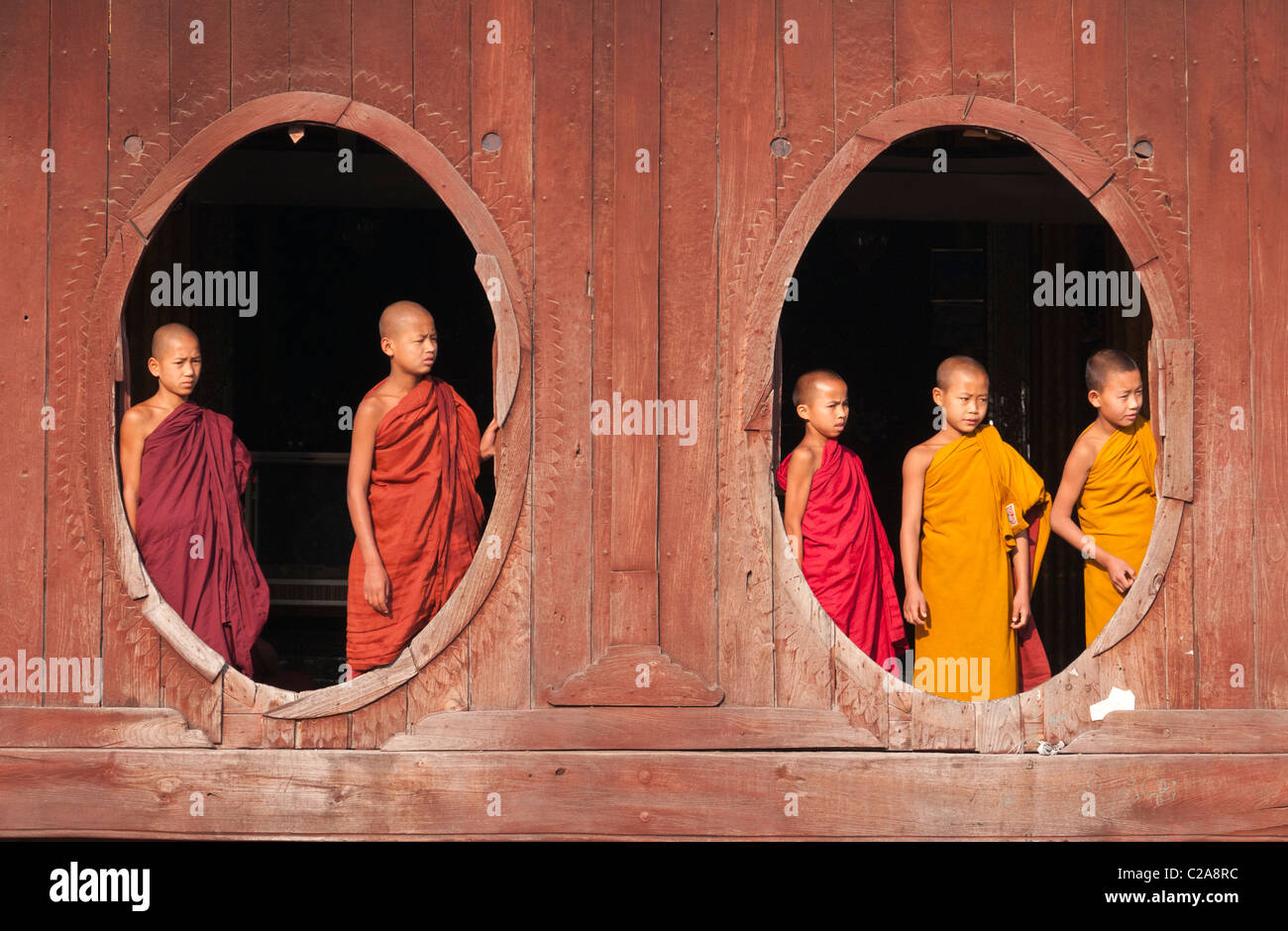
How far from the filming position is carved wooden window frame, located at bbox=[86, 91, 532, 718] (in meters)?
4.34

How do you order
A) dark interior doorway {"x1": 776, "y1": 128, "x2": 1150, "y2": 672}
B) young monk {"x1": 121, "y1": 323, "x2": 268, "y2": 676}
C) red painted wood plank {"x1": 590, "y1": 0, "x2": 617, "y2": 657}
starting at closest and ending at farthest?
red painted wood plank {"x1": 590, "y1": 0, "x2": 617, "y2": 657} < young monk {"x1": 121, "y1": 323, "x2": 268, "y2": 676} < dark interior doorway {"x1": 776, "y1": 128, "x2": 1150, "y2": 672}

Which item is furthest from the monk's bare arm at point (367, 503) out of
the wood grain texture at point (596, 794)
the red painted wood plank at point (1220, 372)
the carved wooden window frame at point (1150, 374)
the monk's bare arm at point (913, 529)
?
the red painted wood plank at point (1220, 372)

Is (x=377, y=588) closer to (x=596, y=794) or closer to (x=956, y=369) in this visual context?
(x=596, y=794)

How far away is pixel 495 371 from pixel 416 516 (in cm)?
70

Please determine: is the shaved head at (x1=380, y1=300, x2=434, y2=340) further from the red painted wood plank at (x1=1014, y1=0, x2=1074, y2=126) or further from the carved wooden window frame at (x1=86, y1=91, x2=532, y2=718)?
the red painted wood plank at (x1=1014, y1=0, x2=1074, y2=126)

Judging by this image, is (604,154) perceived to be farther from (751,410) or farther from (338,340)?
(338,340)

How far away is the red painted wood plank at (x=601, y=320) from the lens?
4.38 meters

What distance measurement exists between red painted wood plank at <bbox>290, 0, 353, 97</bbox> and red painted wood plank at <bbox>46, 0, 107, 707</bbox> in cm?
66

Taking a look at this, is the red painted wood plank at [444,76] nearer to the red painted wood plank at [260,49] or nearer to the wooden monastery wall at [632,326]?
the wooden monastery wall at [632,326]

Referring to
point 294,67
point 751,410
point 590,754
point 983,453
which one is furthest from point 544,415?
point 983,453

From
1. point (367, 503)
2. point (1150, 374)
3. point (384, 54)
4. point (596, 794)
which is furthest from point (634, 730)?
point (384, 54)

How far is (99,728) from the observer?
170 inches

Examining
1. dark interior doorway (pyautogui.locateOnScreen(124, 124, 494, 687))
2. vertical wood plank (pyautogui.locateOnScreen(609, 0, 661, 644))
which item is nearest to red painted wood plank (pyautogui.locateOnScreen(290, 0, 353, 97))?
vertical wood plank (pyautogui.locateOnScreen(609, 0, 661, 644))

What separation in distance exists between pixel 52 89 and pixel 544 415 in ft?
6.68
